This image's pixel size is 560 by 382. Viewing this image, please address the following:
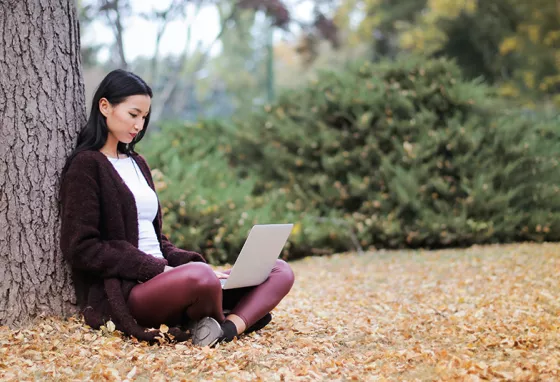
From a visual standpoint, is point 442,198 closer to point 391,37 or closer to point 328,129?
point 328,129

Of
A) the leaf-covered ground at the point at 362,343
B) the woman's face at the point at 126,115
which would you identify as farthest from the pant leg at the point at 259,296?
the woman's face at the point at 126,115

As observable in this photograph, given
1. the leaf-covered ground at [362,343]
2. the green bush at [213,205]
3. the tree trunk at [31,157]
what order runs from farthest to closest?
the green bush at [213,205] < the tree trunk at [31,157] < the leaf-covered ground at [362,343]

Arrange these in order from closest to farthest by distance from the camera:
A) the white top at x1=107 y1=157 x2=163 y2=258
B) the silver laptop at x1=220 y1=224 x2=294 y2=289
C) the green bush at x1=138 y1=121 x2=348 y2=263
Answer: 1. the silver laptop at x1=220 y1=224 x2=294 y2=289
2. the white top at x1=107 y1=157 x2=163 y2=258
3. the green bush at x1=138 y1=121 x2=348 y2=263

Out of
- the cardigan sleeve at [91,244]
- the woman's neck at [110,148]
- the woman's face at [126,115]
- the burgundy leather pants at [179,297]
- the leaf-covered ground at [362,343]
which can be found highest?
the woman's face at [126,115]

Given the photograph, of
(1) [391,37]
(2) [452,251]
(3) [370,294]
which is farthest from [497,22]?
(3) [370,294]

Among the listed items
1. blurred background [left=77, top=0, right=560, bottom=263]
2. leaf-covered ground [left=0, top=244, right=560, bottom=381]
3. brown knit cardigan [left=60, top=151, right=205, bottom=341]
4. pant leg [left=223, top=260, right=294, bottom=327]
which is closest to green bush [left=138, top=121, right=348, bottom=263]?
blurred background [left=77, top=0, right=560, bottom=263]

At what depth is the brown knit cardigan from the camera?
3.28m

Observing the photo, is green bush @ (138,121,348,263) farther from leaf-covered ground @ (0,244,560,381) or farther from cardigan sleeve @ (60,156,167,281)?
cardigan sleeve @ (60,156,167,281)

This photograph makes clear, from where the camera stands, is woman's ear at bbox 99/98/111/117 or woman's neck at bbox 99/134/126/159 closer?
woman's ear at bbox 99/98/111/117

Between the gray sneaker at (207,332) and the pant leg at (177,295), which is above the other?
the pant leg at (177,295)

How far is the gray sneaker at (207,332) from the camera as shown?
11.0ft

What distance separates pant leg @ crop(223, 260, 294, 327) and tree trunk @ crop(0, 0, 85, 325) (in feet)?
3.02

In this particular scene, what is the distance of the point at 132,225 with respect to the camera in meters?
3.44

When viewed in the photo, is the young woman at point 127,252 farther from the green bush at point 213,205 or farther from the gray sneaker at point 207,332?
the green bush at point 213,205
